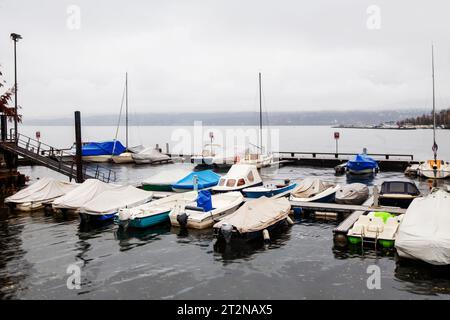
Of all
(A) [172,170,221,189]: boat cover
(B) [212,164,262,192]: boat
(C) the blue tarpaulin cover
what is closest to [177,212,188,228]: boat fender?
(C) the blue tarpaulin cover

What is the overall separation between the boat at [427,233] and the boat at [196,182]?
48.5ft

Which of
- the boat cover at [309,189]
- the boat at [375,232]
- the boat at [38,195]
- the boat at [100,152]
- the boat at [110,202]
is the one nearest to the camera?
the boat at [375,232]

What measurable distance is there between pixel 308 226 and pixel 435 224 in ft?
23.2

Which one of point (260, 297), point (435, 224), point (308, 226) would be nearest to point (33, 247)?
point (260, 297)

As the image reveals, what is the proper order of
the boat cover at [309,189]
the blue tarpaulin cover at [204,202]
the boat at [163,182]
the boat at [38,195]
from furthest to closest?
the boat at [163,182] → the boat cover at [309,189] → the boat at [38,195] → the blue tarpaulin cover at [204,202]

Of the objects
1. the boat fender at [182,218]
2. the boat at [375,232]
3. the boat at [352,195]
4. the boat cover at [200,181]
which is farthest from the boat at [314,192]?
the boat fender at [182,218]

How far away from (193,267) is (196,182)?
40.7 feet

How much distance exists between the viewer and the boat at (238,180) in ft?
93.9

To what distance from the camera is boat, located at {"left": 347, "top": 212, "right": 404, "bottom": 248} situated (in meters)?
16.8

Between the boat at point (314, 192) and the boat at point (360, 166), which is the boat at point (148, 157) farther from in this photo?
the boat at point (314, 192)

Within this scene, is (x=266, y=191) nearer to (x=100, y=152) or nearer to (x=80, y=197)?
(x=80, y=197)

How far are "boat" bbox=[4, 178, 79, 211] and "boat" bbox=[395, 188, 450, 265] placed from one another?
20613mm

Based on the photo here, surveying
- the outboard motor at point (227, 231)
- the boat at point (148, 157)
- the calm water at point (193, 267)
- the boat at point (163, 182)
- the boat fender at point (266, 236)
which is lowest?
the calm water at point (193, 267)
